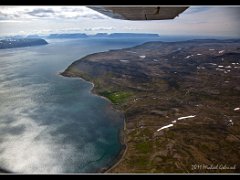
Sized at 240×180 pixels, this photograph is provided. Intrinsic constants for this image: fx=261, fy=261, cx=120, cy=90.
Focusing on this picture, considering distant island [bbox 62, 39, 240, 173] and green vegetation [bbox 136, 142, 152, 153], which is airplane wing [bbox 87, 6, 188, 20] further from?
green vegetation [bbox 136, 142, 152, 153]

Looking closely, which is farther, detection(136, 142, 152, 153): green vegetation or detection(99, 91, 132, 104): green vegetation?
detection(99, 91, 132, 104): green vegetation

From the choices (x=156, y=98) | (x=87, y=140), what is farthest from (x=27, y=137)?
(x=156, y=98)

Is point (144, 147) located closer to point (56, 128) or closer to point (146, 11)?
point (56, 128)

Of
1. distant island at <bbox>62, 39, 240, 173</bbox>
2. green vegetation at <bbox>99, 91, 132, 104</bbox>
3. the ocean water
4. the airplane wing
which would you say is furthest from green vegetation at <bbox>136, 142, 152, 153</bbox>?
the airplane wing

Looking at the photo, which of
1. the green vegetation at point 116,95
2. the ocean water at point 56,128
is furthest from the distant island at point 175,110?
the ocean water at point 56,128

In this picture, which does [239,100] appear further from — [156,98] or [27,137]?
[27,137]

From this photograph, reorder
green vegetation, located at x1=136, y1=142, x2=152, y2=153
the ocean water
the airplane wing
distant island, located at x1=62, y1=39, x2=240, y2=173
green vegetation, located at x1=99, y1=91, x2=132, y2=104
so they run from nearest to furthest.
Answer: the airplane wing, the ocean water, distant island, located at x1=62, y1=39, x2=240, y2=173, green vegetation, located at x1=136, y1=142, x2=152, y2=153, green vegetation, located at x1=99, y1=91, x2=132, y2=104

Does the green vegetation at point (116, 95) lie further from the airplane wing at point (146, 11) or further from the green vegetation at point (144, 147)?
the airplane wing at point (146, 11)
